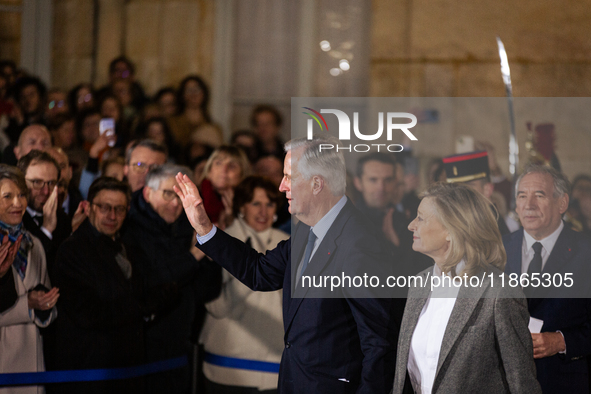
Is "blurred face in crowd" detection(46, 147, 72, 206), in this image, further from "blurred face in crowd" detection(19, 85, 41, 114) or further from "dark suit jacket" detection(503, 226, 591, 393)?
"dark suit jacket" detection(503, 226, 591, 393)

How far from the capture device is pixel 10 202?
3.42 metres

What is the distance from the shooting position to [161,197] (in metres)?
4.10

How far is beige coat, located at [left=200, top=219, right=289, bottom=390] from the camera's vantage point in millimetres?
4152

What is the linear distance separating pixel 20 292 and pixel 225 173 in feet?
6.17

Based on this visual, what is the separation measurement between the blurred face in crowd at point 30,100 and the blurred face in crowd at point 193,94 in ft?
5.48

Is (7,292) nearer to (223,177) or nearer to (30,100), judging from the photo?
(223,177)

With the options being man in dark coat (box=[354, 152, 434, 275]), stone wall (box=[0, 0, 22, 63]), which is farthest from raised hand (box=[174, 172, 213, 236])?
stone wall (box=[0, 0, 22, 63])

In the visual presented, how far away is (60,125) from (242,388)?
2866mm

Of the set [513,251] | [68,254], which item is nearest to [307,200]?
Result: [513,251]

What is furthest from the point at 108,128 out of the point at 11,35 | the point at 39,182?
the point at 11,35

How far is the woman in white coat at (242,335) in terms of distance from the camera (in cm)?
413

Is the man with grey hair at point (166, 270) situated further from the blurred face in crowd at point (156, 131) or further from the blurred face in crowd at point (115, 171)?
the blurred face in crowd at point (156, 131)

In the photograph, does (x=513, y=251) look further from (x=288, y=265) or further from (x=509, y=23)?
(x=509, y=23)

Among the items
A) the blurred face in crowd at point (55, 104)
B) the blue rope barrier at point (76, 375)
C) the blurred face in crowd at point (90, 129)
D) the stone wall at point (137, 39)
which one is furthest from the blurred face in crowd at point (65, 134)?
the stone wall at point (137, 39)
